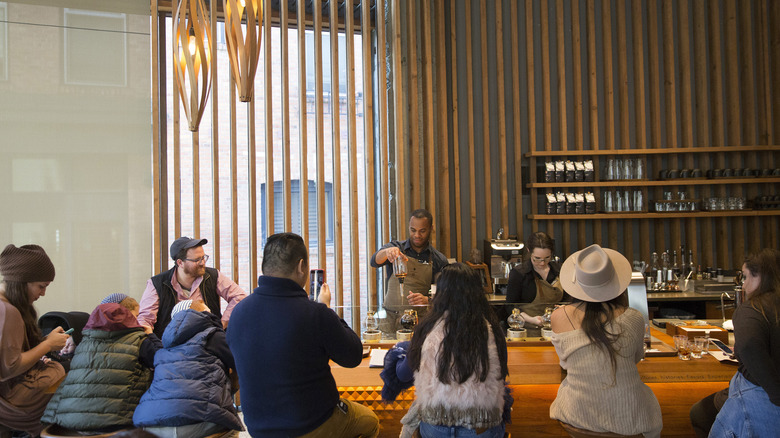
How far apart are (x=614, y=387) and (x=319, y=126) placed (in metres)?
3.87

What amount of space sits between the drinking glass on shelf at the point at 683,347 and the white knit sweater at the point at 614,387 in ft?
2.28

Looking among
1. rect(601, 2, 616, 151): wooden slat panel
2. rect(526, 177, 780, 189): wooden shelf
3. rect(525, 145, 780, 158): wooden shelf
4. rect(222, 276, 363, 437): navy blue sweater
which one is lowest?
rect(222, 276, 363, 437): navy blue sweater

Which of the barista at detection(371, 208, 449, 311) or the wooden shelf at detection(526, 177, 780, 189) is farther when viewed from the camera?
the wooden shelf at detection(526, 177, 780, 189)

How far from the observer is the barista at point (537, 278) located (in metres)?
4.05

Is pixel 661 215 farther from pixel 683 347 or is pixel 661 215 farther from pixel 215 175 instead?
pixel 215 175

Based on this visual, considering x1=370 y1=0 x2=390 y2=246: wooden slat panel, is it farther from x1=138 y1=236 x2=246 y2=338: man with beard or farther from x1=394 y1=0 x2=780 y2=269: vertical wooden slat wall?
x1=138 y1=236 x2=246 y2=338: man with beard

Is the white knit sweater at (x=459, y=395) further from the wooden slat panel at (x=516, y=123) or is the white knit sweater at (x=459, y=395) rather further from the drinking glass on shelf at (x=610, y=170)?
the drinking glass on shelf at (x=610, y=170)

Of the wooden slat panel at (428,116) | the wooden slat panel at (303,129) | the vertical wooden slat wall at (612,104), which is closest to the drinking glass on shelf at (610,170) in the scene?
the vertical wooden slat wall at (612,104)

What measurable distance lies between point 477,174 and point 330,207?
1553 millimetres

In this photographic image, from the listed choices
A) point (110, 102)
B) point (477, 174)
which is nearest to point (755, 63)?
point (477, 174)

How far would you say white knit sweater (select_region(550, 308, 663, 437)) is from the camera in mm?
2482

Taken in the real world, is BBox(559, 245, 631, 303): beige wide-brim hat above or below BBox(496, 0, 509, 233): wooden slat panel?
below

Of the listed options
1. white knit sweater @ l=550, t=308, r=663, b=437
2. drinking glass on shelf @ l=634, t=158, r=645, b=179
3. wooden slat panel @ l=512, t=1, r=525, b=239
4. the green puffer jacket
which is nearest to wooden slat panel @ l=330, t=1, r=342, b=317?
wooden slat panel @ l=512, t=1, r=525, b=239

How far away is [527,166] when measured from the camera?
20.6 feet
